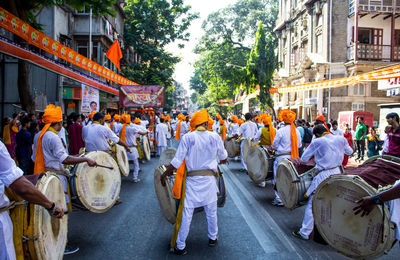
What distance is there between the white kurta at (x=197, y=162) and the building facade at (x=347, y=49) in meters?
19.6

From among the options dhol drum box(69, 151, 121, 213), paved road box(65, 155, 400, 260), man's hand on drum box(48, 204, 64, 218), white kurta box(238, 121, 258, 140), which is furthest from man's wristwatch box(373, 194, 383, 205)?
white kurta box(238, 121, 258, 140)

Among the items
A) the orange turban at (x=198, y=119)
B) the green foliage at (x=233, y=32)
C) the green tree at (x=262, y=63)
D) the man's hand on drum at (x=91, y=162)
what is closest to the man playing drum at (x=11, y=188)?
the man's hand on drum at (x=91, y=162)

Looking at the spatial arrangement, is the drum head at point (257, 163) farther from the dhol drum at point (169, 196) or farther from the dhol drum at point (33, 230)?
the dhol drum at point (33, 230)

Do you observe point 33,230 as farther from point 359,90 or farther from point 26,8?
point 359,90

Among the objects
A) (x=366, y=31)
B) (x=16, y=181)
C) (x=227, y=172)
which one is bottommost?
(x=227, y=172)

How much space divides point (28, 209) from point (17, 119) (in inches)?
321

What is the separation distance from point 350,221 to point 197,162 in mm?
1998

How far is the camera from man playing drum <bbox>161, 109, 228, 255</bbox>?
4.38 m

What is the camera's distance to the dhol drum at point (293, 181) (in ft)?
16.6

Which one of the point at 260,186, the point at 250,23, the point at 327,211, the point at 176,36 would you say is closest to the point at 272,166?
the point at 260,186

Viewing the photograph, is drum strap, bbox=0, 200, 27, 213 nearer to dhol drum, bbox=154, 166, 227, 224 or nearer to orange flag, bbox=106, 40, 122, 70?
dhol drum, bbox=154, 166, 227, 224

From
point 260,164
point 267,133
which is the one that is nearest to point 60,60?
point 267,133

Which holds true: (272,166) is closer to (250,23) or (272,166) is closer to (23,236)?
(23,236)

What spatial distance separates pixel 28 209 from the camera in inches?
110
